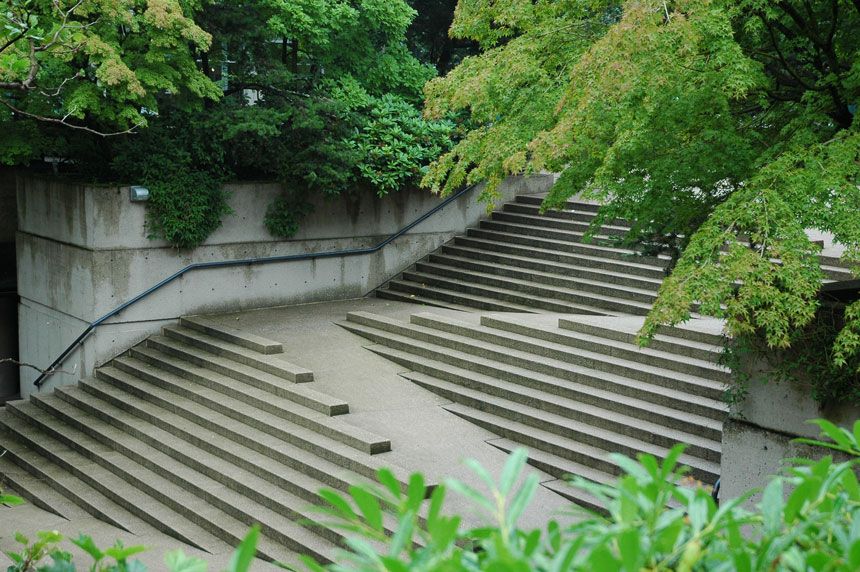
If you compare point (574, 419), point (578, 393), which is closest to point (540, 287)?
point (578, 393)

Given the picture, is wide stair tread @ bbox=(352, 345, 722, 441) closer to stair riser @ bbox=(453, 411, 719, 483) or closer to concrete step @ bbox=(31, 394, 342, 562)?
stair riser @ bbox=(453, 411, 719, 483)

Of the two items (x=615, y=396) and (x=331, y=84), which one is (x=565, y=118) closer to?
(x=615, y=396)

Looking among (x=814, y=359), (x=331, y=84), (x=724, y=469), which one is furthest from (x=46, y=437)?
(x=814, y=359)

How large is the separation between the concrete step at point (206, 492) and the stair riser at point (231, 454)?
10cm

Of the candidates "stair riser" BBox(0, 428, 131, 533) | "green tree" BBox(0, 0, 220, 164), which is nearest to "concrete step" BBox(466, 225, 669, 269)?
"green tree" BBox(0, 0, 220, 164)

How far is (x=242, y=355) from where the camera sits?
1407 centimetres

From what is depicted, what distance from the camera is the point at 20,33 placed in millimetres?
6867

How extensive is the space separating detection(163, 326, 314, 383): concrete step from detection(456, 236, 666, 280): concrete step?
16.7 feet

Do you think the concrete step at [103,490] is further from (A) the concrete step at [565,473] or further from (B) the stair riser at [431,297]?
(B) the stair riser at [431,297]

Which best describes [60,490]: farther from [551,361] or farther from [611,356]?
[611,356]

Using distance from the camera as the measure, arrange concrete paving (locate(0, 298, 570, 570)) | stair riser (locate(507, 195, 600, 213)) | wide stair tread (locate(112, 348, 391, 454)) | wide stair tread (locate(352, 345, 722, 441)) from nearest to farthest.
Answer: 1. concrete paving (locate(0, 298, 570, 570))
2. wide stair tread (locate(352, 345, 722, 441))
3. wide stair tread (locate(112, 348, 391, 454))
4. stair riser (locate(507, 195, 600, 213))

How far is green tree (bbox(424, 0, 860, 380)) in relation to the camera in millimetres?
7484

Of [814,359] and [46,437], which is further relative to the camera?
[46,437]

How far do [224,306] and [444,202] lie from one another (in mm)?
4633
